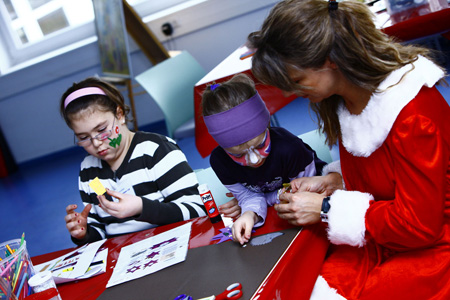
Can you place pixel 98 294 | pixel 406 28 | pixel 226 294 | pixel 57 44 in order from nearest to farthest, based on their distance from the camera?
1. pixel 226 294
2. pixel 98 294
3. pixel 406 28
4. pixel 57 44

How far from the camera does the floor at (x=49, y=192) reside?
358 cm

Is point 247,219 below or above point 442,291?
above

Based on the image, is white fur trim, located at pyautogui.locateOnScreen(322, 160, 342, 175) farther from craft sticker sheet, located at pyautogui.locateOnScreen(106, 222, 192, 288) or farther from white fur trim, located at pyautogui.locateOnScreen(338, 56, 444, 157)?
craft sticker sheet, located at pyautogui.locateOnScreen(106, 222, 192, 288)

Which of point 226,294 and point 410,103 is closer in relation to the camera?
point 226,294

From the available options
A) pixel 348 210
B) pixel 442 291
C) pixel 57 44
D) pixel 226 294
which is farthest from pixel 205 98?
pixel 57 44

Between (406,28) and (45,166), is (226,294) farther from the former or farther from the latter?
(45,166)

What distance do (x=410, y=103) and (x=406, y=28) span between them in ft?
5.20

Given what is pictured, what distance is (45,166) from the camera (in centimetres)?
594

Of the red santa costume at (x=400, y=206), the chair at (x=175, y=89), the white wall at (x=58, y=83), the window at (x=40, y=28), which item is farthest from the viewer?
the window at (x=40, y=28)

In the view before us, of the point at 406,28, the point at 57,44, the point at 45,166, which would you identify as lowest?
the point at 45,166

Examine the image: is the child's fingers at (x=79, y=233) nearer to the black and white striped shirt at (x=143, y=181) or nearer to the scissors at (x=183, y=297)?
the black and white striped shirt at (x=143, y=181)

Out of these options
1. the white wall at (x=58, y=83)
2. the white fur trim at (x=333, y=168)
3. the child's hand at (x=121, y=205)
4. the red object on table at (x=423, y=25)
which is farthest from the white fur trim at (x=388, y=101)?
the white wall at (x=58, y=83)

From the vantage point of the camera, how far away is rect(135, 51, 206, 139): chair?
3.06 metres

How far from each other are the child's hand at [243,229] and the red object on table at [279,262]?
0.12 feet
